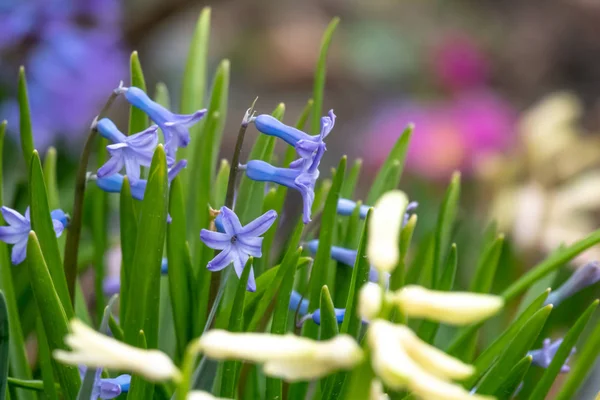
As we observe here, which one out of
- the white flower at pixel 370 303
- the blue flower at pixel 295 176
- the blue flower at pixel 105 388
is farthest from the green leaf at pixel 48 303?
the white flower at pixel 370 303

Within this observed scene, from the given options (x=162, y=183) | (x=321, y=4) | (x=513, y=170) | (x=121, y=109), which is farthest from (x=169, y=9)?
(x=321, y=4)

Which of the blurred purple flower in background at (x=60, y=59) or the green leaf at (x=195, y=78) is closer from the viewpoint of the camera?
the green leaf at (x=195, y=78)

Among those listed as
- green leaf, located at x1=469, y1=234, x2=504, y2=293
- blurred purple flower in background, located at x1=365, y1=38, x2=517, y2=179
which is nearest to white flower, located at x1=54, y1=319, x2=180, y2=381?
green leaf, located at x1=469, y1=234, x2=504, y2=293

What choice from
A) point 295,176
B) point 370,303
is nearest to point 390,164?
point 295,176

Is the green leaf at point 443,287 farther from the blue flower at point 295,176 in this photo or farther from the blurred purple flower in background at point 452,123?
the blurred purple flower in background at point 452,123

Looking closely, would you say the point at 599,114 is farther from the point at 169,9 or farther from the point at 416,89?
the point at 169,9

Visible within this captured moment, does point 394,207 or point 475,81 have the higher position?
point 475,81
